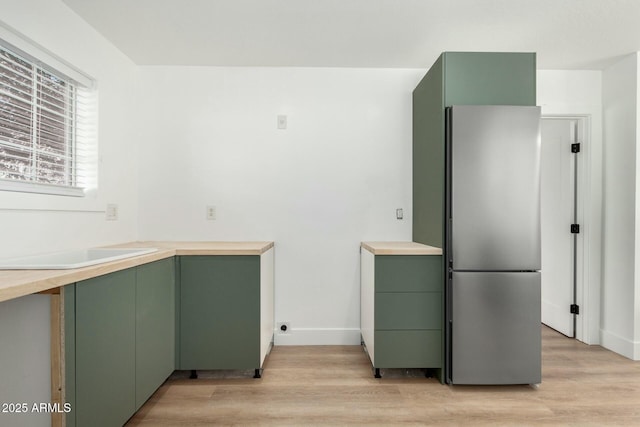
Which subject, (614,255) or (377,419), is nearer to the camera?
Answer: (377,419)

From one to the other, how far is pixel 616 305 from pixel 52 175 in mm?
4250

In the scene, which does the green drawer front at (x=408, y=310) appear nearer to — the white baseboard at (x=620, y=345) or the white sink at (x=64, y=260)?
the white sink at (x=64, y=260)

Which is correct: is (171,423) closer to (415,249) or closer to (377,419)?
(377,419)

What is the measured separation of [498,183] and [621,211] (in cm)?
151

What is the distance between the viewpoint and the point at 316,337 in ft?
9.67

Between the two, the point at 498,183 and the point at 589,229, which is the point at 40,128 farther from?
the point at 589,229

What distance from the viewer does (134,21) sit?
223cm

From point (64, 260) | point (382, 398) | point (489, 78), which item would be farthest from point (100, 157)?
point (489, 78)

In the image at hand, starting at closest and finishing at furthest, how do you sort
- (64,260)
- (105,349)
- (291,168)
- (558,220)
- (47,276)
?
(47,276) < (105,349) < (64,260) < (291,168) < (558,220)

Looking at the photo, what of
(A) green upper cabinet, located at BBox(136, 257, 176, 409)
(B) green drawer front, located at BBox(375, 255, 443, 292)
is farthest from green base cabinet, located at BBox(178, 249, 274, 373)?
(B) green drawer front, located at BBox(375, 255, 443, 292)

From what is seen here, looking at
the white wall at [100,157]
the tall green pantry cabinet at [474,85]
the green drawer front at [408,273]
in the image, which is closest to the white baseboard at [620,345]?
the tall green pantry cabinet at [474,85]

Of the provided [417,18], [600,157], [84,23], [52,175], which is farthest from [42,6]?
[600,157]

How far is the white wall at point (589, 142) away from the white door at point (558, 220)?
0.12m

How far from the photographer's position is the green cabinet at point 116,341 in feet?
4.29
